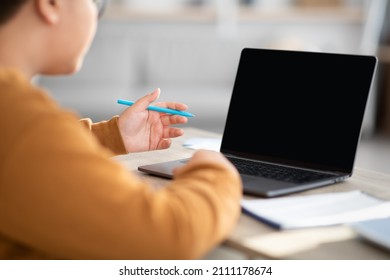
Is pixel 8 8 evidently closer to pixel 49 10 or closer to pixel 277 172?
pixel 49 10

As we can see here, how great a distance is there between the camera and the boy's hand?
125cm

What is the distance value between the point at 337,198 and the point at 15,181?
53 centimetres

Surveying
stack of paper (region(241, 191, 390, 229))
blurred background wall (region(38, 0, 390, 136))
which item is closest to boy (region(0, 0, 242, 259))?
stack of paper (region(241, 191, 390, 229))

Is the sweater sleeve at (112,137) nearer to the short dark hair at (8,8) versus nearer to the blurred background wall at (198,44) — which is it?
the short dark hair at (8,8)

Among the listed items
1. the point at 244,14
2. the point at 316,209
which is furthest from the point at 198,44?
the point at 316,209

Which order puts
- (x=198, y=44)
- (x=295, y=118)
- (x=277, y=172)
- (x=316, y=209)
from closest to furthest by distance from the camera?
(x=316, y=209) → (x=277, y=172) → (x=295, y=118) → (x=198, y=44)

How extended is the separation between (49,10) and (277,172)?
52cm

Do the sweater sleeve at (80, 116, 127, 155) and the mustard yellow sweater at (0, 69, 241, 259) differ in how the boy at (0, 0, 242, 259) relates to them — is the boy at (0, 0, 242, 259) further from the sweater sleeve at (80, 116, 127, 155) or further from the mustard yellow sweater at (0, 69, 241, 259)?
the sweater sleeve at (80, 116, 127, 155)

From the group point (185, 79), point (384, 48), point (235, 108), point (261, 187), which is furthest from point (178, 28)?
point (261, 187)

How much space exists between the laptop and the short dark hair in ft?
1.37

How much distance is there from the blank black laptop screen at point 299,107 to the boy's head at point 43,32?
0.50 metres

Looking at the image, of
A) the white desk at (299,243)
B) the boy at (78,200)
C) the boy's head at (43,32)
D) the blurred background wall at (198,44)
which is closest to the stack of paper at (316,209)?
the white desk at (299,243)

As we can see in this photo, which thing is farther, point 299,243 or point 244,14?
point 244,14

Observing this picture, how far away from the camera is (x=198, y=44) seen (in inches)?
202
